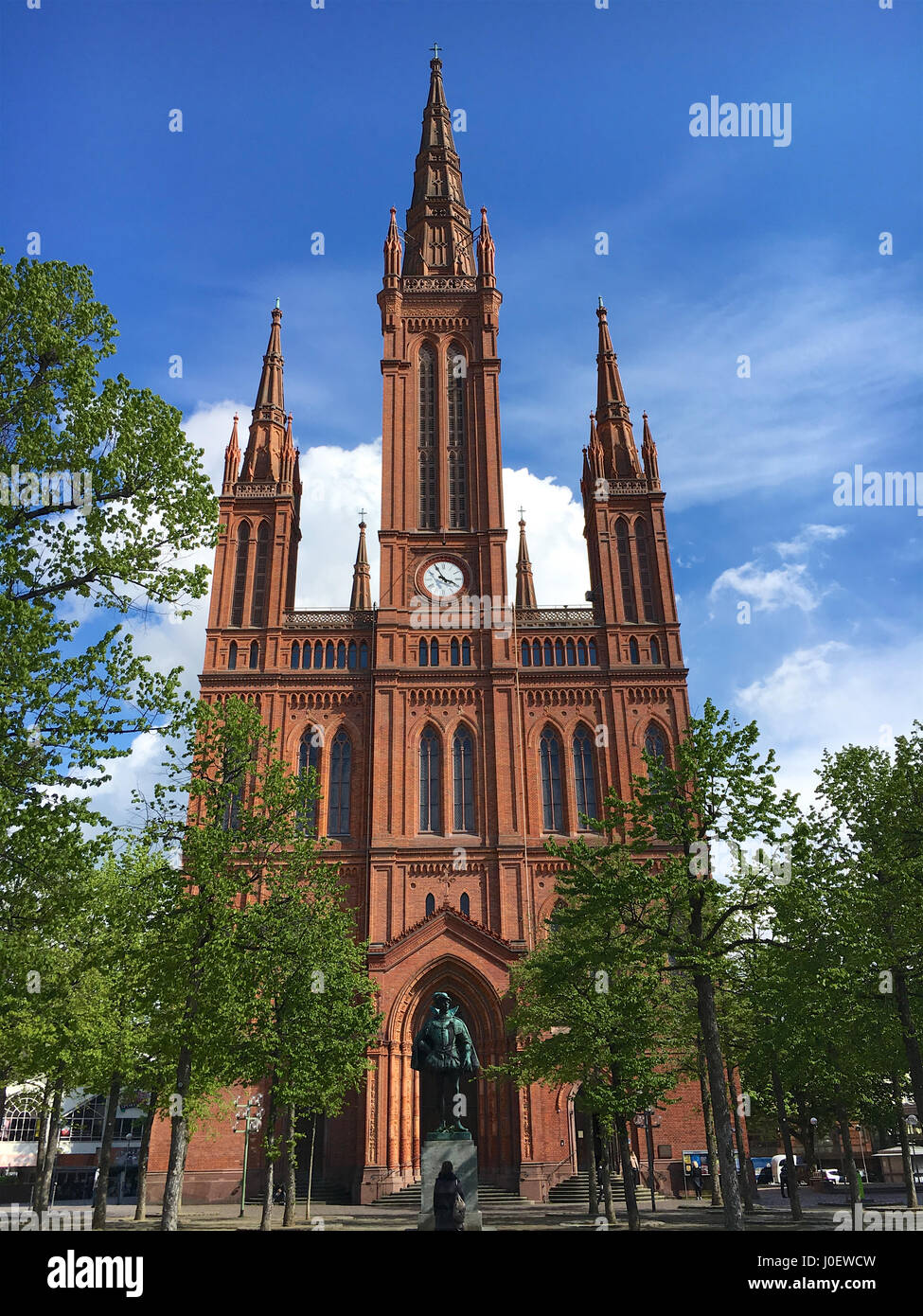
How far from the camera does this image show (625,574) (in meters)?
51.4

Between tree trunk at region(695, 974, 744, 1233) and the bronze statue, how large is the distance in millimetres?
5550

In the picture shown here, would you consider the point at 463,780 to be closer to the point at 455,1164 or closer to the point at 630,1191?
the point at 630,1191

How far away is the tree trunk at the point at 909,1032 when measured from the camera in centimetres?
2484

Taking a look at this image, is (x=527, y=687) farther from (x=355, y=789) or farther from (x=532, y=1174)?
(x=532, y=1174)

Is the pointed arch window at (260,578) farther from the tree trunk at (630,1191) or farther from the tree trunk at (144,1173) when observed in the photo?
the tree trunk at (630,1191)

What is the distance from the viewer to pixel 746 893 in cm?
2173

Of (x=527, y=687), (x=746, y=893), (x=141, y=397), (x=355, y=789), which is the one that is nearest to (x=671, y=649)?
(x=527, y=687)

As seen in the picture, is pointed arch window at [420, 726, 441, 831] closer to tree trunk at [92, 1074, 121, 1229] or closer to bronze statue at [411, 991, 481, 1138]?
tree trunk at [92, 1074, 121, 1229]

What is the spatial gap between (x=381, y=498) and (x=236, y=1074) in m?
34.5

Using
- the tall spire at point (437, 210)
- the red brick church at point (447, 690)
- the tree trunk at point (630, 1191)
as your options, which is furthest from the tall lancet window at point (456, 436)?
the tree trunk at point (630, 1191)

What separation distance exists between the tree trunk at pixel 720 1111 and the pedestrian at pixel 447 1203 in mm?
5784

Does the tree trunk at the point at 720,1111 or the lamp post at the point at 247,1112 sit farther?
the lamp post at the point at 247,1112

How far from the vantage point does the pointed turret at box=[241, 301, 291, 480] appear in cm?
5409

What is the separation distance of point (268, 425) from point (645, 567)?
2387cm
